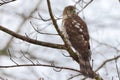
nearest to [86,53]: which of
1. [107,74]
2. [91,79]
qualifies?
[107,74]

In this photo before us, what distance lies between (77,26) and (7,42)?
12.7 feet

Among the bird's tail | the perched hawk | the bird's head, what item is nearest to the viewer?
the bird's tail

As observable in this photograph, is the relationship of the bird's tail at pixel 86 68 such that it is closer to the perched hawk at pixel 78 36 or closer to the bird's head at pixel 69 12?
the perched hawk at pixel 78 36

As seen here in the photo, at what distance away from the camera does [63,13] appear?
9039 millimetres

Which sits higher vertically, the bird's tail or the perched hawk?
the bird's tail

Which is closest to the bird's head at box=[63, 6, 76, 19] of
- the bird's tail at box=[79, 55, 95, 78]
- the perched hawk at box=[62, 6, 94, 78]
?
the perched hawk at box=[62, 6, 94, 78]

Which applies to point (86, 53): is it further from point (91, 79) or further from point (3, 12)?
point (3, 12)

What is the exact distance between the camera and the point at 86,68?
7480mm

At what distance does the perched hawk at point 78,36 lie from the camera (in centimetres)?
786

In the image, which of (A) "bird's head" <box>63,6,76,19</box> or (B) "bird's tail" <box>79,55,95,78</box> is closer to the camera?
(B) "bird's tail" <box>79,55,95,78</box>

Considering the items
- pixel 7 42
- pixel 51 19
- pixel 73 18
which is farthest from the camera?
pixel 7 42

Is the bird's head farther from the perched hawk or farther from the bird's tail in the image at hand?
the bird's tail

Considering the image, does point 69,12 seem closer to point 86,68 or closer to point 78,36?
point 78,36

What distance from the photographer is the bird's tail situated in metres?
7.24
